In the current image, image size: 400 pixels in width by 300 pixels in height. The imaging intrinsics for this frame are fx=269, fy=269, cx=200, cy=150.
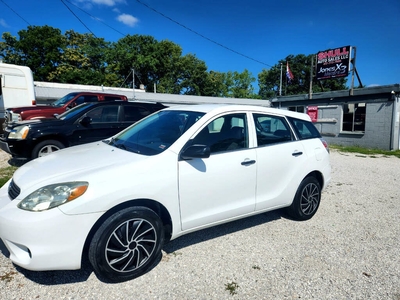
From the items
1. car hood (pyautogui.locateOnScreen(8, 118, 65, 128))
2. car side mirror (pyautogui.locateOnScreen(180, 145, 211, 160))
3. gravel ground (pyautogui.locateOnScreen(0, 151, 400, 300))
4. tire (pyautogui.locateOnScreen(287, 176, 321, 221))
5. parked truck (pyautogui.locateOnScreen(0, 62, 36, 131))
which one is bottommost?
gravel ground (pyautogui.locateOnScreen(0, 151, 400, 300))

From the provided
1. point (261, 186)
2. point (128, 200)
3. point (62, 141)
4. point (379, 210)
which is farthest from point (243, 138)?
point (62, 141)

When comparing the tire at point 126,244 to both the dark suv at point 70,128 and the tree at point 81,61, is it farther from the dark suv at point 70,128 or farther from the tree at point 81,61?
the tree at point 81,61

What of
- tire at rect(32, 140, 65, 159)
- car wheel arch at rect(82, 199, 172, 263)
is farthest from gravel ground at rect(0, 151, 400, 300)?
tire at rect(32, 140, 65, 159)

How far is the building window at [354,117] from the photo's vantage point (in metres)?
14.3

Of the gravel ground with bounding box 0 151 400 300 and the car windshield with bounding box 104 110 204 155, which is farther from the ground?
the car windshield with bounding box 104 110 204 155

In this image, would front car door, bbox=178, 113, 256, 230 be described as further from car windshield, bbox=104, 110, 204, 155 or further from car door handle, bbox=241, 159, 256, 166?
car windshield, bbox=104, 110, 204, 155

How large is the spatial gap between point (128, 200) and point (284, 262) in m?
1.84

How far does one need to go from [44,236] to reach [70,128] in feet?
15.5

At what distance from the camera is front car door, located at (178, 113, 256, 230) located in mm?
2795

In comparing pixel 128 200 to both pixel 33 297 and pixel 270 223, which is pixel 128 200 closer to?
pixel 33 297

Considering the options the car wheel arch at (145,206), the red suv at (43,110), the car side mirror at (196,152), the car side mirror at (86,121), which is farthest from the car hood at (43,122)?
the car side mirror at (196,152)

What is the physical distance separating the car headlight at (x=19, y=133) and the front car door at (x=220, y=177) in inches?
188

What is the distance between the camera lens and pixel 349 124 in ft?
48.8

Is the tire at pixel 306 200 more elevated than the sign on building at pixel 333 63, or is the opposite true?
the sign on building at pixel 333 63
